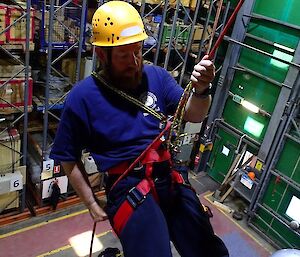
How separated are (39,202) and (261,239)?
13.1 feet

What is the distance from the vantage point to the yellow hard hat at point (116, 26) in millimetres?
2221

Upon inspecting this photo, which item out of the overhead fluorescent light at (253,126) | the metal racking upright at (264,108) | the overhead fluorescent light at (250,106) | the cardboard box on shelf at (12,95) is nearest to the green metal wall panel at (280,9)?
the metal racking upright at (264,108)

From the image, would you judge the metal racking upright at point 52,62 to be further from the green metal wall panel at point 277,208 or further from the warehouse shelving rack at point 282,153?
the green metal wall panel at point 277,208

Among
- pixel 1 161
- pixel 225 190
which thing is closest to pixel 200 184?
pixel 225 190

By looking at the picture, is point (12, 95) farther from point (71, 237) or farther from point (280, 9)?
point (280, 9)

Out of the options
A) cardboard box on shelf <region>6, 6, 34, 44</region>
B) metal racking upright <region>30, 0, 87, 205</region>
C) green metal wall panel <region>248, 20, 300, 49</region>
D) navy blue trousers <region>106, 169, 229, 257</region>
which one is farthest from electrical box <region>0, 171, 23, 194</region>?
green metal wall panel <region>248, 20, 300, 49</region>

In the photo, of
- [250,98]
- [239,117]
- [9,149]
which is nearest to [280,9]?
[250,98]

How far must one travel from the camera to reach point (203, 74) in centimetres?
203

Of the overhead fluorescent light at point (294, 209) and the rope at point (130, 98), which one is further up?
the rope at point (130, 98)

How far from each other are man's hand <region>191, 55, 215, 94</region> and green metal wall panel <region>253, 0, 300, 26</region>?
4.37 m

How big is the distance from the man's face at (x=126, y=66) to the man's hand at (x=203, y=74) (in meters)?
0.44

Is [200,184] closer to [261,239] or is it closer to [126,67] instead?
[261,239]

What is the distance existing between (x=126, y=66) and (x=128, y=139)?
483 millimetres

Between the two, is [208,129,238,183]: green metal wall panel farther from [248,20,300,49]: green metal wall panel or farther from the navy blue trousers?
the navy blue trousers
